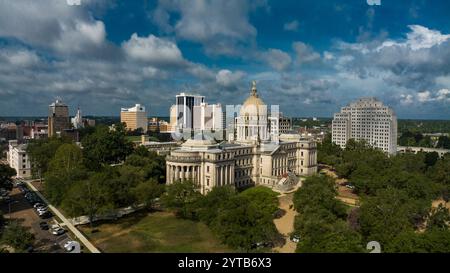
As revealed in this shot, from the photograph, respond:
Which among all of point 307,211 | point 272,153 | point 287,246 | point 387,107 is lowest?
point 287,246

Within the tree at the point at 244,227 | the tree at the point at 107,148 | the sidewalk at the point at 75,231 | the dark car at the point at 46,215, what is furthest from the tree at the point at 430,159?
the dark car at the point at 46,215

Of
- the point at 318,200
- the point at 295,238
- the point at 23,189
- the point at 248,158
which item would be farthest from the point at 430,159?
the point at 23,189

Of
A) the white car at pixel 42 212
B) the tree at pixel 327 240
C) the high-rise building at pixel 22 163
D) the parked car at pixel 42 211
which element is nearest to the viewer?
the tree at pixel 327 240

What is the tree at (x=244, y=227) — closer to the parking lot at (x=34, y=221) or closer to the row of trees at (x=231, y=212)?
the row of trees at (x=231, y=212)

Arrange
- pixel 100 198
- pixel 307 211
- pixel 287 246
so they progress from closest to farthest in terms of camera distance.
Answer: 1. pixel 287 246
2. pixel 307 211
3. pixel 100 198

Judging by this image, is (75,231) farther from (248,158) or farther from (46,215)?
(248,158)
